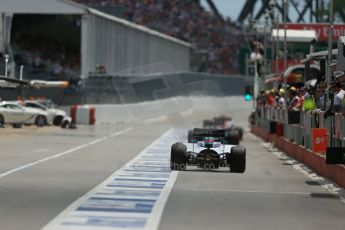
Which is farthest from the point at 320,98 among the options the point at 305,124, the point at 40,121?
the point at 40,121

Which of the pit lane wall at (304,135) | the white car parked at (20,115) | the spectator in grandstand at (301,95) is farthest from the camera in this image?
the white car parked at (20,115)

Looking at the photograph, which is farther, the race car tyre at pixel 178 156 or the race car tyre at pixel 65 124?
the race car tyre at pixel 65 124

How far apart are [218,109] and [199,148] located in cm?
2018

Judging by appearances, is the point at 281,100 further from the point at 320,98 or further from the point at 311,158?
the point at 311,158

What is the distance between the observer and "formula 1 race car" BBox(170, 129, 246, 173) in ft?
69.7

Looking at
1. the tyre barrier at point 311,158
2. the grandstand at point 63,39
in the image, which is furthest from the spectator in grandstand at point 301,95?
the grandstand at point 63,39

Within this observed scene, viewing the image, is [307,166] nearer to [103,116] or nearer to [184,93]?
[184,93]

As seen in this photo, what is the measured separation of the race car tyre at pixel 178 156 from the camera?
69.8 feet

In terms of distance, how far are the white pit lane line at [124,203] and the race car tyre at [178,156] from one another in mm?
214

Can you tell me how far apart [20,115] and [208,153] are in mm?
30289

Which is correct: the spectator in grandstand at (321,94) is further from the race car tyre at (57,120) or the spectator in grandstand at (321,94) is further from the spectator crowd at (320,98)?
the race car tyre at (57,120)

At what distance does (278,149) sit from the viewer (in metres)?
35.3

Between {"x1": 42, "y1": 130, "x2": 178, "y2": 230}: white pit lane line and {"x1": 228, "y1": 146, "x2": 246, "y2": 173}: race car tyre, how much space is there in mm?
1315

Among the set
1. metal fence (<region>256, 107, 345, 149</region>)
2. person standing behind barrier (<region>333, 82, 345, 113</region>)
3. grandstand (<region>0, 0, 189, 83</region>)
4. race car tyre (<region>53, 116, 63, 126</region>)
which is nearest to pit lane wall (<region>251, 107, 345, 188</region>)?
metal fence (<region>256, 107, 345, 149</region>)
